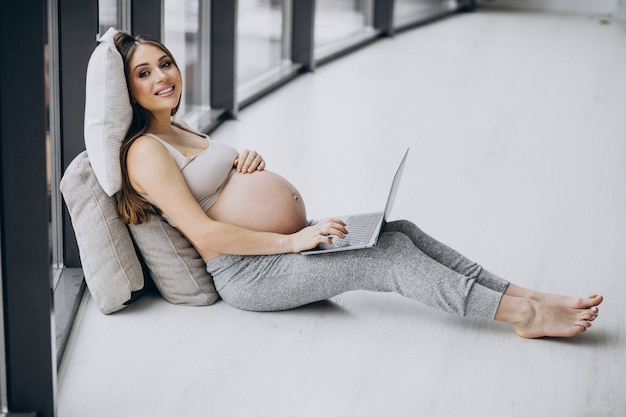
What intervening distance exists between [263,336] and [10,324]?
30.7 inches

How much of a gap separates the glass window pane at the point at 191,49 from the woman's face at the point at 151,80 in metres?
1.81

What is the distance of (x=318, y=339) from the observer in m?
2.50

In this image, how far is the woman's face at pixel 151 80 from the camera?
8.10 feet

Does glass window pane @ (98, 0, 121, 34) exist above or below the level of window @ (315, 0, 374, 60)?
above

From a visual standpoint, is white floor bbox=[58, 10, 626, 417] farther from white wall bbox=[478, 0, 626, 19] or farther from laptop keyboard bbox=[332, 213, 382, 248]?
white wall bbox=[478, 0, 626, 19]

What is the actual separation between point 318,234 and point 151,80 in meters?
0.61

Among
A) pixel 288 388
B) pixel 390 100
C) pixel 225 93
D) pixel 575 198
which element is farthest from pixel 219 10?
pixel 288 388

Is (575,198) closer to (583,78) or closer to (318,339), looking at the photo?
(318,339)

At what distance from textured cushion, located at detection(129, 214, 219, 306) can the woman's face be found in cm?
32

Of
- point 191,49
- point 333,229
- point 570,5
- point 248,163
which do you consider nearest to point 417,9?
point 570,5

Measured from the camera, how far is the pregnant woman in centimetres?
244

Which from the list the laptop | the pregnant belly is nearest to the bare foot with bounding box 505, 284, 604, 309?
the laptop

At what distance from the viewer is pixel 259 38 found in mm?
5949

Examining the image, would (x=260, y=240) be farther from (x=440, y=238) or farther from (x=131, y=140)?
(x=440, y=238)
